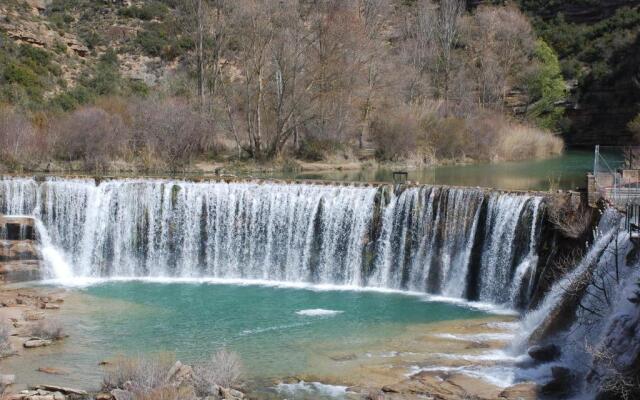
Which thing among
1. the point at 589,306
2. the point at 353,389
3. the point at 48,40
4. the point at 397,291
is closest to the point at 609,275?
the point at 589,306

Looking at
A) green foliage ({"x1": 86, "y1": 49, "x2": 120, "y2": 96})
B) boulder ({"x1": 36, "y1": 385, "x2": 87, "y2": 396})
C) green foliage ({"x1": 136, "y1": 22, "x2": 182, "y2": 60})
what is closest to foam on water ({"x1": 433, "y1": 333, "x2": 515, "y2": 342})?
boulder ({"x1": 36, "y1": 385, "x2": 87, "y2": 396})

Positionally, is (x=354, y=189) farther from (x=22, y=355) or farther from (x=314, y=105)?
(x=314, y=105)

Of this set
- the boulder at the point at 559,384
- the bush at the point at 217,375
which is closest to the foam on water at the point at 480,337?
the boulder at the point at 559,384

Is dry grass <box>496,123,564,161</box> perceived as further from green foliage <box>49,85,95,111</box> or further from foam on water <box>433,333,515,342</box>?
foam on water <box>433,333,515,342</box>

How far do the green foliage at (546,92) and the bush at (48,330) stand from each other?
42677 mm

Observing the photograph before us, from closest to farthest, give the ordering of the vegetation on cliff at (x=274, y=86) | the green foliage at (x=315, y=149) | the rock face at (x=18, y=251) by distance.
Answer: the rock face at (x=18, y=251), the vegetation on cliff at (x=274, y=86), the green foliage at (x=315, y=149)

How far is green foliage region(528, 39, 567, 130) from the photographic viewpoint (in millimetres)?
54844

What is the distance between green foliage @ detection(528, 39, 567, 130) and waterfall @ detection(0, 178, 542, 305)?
3305 cm

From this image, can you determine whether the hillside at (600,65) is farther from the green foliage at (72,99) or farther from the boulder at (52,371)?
the boulder at (52,371)

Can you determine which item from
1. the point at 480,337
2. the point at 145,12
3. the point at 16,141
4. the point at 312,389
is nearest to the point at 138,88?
the point at 145,12

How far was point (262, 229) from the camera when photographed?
2553cm

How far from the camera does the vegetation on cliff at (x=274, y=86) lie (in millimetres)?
37234

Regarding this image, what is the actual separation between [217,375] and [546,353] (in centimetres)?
637

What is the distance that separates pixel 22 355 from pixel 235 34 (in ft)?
90.3
